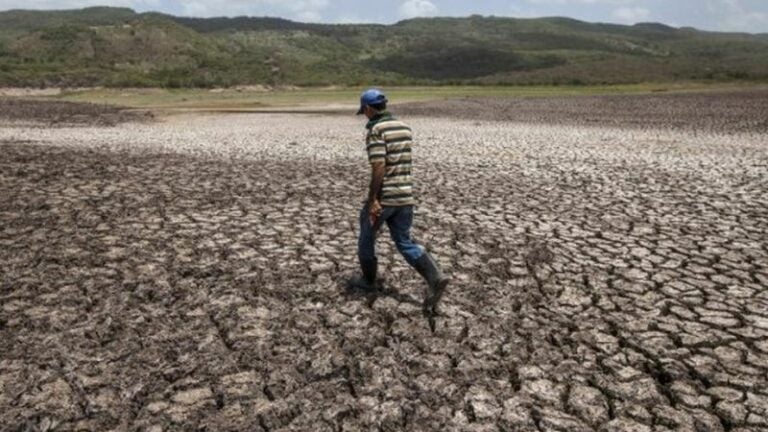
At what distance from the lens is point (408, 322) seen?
625 centimetres

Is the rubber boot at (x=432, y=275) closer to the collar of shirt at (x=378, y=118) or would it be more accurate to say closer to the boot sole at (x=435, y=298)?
the boot sole at (x=435, y=298)

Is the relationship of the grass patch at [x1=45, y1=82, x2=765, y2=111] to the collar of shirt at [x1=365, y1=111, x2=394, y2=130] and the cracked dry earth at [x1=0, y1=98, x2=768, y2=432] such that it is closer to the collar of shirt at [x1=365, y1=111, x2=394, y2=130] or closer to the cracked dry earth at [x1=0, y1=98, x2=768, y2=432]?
the cracked dry earth at [x1=0, y1=98, x2=768, y2=432]

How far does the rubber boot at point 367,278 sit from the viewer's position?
682cm

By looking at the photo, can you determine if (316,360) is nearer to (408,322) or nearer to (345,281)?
(408,322)

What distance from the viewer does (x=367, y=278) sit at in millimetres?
6973

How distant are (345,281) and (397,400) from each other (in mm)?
2736

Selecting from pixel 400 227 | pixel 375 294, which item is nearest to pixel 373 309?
pixel 375 294

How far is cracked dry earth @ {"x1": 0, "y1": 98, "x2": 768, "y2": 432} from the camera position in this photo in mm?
4707

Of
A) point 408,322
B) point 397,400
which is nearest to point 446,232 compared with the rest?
point 408,322

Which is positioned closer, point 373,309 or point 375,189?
point 375,189

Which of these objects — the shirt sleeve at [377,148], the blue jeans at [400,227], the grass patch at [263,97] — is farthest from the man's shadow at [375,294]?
the grass patch at [263,97]

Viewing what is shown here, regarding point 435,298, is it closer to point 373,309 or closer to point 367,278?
point 373,309

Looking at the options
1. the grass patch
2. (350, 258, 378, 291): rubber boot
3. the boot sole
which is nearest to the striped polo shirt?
the boot sole

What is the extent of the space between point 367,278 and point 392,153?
1793 mm
